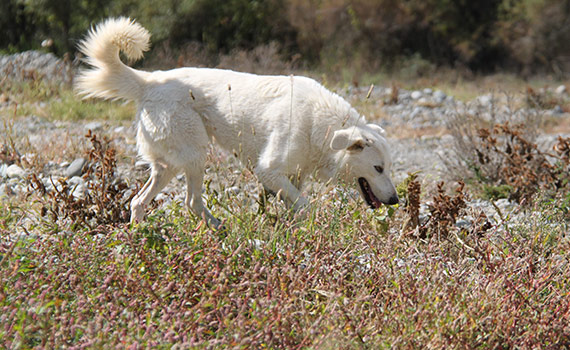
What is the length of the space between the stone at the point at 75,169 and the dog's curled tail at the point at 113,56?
5.43 feet

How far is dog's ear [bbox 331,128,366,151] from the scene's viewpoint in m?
4.68

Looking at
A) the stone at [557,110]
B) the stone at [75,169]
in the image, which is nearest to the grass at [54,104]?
the stone at [75,169]

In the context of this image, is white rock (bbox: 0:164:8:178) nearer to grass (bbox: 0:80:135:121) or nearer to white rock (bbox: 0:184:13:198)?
white rock (bbox: 0:184:13:198)

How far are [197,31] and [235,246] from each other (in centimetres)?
1520

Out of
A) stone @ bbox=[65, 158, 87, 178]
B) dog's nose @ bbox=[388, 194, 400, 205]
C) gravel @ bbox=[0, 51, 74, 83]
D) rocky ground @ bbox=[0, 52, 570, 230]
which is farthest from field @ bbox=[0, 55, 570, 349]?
gravel @ bbox=[0, 51, 74, 83]

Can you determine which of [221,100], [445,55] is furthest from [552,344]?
[445,55]

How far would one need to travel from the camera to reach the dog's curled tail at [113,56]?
482 cm

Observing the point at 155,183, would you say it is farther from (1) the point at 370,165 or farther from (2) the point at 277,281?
(2) the point at 277,281

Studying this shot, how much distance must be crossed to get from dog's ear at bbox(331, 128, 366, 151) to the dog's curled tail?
65.6 inches

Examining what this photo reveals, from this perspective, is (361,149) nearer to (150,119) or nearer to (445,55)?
(150,119)

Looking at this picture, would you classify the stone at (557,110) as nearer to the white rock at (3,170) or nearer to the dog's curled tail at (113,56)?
the dog's curled tail at (113,56)

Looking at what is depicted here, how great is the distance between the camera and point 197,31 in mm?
17875

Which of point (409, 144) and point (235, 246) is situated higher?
point (235, 246)

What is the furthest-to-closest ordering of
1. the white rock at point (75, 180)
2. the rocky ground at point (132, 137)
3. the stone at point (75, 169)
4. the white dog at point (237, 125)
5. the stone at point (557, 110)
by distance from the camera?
the stone at point (557, 110) < the stone at point (75, 169) < the rocky ground at point (132, 137) < the white rock at point (75, 180) < the white dog at point (237, 125)
